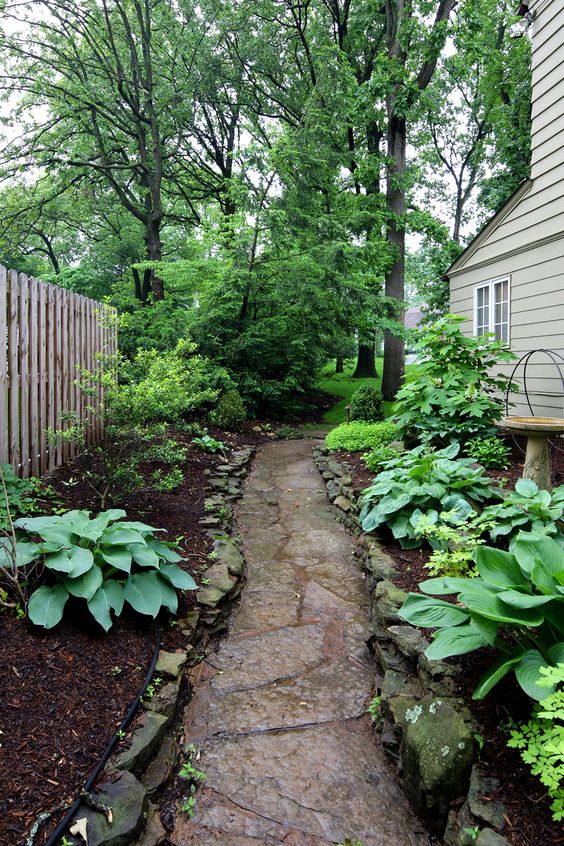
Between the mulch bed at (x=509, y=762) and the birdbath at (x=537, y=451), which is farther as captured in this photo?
the birdbath at (x=537, y=451)

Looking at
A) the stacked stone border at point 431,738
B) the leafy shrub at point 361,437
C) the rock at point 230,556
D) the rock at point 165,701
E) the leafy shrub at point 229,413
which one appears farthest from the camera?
the leafy shrub at point 229,413

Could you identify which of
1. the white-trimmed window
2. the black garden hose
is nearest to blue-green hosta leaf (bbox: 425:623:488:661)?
the black garden hose

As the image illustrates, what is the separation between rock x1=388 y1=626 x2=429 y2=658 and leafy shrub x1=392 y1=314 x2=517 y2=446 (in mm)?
2672

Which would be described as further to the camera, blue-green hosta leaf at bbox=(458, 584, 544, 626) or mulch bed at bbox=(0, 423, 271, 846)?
blue-green hosta leaf at bbox=(458, 584, 544, 626)

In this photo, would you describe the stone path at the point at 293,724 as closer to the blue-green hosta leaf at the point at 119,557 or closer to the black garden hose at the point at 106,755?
the black garden hose at the point at 106,755

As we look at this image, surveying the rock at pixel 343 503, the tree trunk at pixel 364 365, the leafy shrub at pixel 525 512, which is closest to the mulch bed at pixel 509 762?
the leafy shrub at pixel 525 512

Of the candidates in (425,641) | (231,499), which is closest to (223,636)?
(425,641)

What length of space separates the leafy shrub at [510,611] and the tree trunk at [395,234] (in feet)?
31.9

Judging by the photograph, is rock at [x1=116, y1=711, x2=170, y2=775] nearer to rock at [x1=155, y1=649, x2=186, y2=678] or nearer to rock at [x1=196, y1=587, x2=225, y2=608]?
rock at [x1=155, y1=649, x2=186, y2=678]

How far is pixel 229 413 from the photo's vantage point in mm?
8625

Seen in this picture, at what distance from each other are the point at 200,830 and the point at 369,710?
3.33 feet

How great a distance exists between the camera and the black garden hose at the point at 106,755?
157cm

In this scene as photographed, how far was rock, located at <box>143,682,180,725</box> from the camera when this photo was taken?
2.28 meters

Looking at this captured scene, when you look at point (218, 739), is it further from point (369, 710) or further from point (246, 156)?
point (246, 156)
